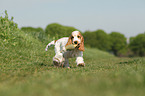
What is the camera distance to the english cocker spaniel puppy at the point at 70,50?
6297 millimetres

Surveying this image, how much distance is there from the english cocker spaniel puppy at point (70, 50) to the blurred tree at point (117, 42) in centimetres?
4521

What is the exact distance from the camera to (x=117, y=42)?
5162 cm

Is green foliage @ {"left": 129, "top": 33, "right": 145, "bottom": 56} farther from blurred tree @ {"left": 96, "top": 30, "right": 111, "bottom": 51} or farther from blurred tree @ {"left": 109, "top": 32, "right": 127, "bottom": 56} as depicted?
blurred tree @ {"left": 96, "top": 30, "right": 111, "bottom": 51}

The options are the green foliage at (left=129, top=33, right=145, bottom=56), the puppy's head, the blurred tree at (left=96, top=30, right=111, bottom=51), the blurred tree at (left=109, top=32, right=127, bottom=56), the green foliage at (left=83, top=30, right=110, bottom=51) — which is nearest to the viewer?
the puppy's head

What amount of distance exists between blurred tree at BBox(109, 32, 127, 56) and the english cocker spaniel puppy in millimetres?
45209

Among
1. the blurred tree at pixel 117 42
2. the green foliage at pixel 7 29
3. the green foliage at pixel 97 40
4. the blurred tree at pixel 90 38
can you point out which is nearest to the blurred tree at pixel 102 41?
the green foliage at pixel 97 40

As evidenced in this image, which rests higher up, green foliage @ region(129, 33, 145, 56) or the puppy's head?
green foliage @ region(129, 33, 145, 56)

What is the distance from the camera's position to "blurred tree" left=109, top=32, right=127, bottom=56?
2004 inches

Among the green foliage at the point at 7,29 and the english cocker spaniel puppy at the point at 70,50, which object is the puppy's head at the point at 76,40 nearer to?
the english cocker spaniel puppy at the point at 70,50

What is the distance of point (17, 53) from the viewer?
10539 millimetres

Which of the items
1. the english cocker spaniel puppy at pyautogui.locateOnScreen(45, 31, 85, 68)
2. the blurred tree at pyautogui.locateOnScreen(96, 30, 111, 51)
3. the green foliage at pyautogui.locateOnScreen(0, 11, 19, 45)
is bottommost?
the english cocker spaniel puppy at pyautogui.locateOnScreen(45, 31, 85, 68)

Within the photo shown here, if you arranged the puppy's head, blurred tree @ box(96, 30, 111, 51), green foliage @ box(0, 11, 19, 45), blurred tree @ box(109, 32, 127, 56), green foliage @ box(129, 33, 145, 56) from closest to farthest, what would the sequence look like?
1. the puppy's head
2. green foliage @ box(0, 11, 19, 45)
3. blurred tree @ box(96, 30, 111, 51)
4. green foliage @ box(129, 33, 145, 56)
5. blurred tree @ box(109, 32, 127, 56)

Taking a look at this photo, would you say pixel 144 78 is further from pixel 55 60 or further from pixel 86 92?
pixel 55 60

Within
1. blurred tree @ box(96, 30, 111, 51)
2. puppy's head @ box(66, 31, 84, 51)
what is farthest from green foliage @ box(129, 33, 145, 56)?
puppy's head @ box(66, 31, 84, 51)
